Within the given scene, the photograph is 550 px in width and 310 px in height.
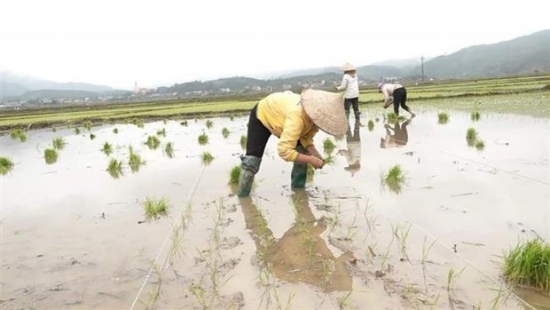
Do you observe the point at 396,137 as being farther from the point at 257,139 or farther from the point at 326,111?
the point at 326,111

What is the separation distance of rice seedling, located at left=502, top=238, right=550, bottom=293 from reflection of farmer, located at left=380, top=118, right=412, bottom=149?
15.3ft

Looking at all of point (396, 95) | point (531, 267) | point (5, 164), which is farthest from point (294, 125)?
point (396, 95)

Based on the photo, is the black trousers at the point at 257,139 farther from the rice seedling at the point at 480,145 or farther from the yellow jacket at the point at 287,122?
the rice seedling at the point at 480,145

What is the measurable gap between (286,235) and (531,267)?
1.55 meters

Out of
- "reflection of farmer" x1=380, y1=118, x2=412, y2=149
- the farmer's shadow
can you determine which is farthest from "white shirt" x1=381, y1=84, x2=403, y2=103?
the farmer's shadow

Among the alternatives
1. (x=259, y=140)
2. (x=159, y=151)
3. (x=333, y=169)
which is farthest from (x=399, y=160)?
(x=159, y=151)

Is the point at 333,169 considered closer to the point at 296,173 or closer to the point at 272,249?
the point at 296,173

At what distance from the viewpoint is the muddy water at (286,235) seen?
7.47 feet

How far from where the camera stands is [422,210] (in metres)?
3.47

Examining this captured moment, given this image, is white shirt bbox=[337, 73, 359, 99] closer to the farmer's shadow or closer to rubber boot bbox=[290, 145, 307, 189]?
rubber boot bbox=[290, 145, 307, 189]

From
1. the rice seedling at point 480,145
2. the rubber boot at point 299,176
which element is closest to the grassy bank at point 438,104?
the rice seedling at point 480,145

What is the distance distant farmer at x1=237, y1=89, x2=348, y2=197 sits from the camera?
3.57 m

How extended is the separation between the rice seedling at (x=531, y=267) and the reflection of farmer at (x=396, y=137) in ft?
15.3

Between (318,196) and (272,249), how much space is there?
1.41m
